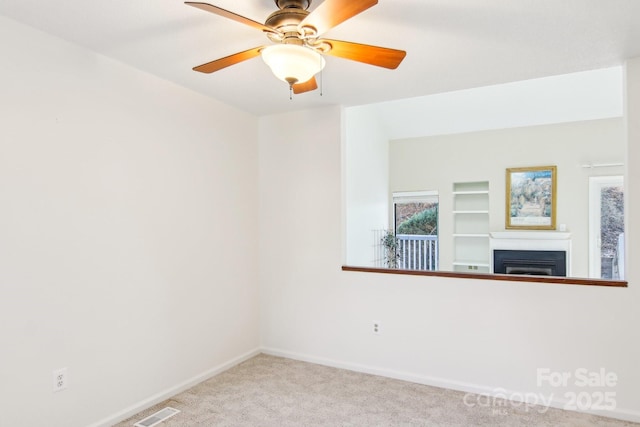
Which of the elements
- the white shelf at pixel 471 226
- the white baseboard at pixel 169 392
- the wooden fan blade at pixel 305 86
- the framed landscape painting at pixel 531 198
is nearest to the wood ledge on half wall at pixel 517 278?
the white baseboard at pixel 169 392

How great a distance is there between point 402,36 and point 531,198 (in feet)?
12.9

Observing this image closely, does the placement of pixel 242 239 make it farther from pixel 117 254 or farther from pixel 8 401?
pixel 8 401

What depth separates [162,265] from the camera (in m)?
2.95

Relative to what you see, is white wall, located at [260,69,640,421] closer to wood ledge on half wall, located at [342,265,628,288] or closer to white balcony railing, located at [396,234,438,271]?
wood ledge on half wall, located at [342,265,628,288]

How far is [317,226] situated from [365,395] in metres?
1.50

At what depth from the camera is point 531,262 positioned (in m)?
5.27

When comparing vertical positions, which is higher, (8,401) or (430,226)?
(430,226)

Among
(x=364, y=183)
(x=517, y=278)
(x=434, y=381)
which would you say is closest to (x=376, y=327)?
(x=434, y=381)

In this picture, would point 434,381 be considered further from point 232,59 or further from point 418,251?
point 418,251

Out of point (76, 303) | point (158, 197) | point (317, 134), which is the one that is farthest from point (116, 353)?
point (317, 134)

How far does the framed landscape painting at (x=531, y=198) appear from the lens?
519 centimetres

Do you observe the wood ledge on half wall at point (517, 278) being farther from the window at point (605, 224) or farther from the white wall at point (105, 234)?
the window at point (605, 224)

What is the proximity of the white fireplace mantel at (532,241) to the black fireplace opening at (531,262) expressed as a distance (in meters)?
0.05

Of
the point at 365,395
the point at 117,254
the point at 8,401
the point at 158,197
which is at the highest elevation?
the point at 158,197
